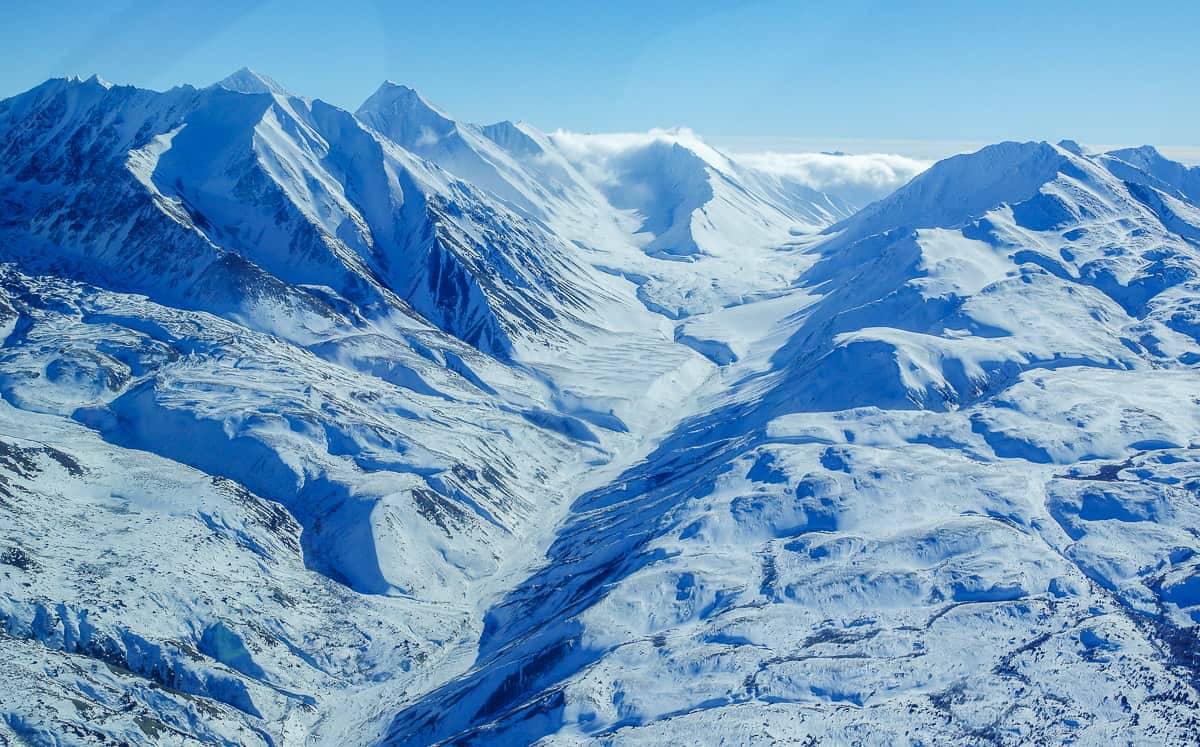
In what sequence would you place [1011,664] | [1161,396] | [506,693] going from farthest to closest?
[1161,396], [506,693], [1011,664]

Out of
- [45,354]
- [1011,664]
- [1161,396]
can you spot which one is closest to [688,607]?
[1011,664]

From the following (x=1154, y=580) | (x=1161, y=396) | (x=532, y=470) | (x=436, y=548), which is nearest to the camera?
(x=1154, y=580)

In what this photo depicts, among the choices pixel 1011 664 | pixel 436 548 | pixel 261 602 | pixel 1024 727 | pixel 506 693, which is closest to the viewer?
pixel 1024 727

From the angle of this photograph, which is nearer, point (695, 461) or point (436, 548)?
point (436, 548)

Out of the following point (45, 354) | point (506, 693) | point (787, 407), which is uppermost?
point (45, 354)

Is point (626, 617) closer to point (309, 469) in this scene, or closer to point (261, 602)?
point (261, 602)

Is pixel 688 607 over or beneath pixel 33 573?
beneath

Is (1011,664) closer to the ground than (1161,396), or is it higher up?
closer to the ground

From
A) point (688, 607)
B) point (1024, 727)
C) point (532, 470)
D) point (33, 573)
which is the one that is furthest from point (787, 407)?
point (33, 573)

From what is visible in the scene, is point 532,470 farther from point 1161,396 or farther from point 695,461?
point 1161,396
